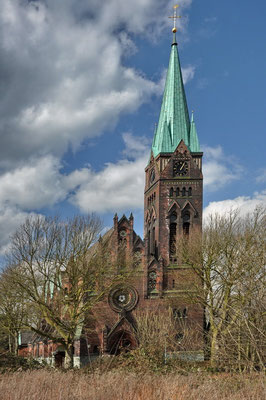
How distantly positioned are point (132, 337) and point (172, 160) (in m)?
19.2

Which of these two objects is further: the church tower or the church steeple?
the church steeple

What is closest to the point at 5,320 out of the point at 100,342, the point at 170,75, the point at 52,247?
the point at 52,247

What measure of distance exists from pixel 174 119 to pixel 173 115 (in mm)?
519

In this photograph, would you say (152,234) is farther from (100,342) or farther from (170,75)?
(170,75)

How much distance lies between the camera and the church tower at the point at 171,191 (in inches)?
1693

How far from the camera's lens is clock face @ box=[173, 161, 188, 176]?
46.2 meters

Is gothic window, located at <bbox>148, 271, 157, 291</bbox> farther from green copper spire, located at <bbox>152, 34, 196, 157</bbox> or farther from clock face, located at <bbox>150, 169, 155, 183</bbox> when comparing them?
green copper spire, located at <bbox>152, 34, 196, 157</bbox>

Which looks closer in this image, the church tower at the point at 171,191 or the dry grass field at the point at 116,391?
the dry grass field at the point at 116,391

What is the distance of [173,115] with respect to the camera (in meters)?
49.1

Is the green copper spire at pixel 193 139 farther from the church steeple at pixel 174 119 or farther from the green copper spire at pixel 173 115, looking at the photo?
the green copper spire at pixel 173 115

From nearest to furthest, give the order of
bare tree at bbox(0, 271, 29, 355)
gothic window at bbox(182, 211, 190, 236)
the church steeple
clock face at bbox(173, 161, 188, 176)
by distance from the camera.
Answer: bare tree at bbox(0, 271, 29, 355), gothic window at bbox(182, 211, 190, 236), clock face at bbox(173, 161, 188, 176), the church steeple

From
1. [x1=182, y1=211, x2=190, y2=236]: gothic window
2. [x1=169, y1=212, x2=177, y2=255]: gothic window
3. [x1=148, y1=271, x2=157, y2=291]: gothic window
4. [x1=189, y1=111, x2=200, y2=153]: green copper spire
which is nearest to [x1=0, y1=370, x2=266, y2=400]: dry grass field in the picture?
[x1=148, y1=271, x2=157, y2=291]: gothic window

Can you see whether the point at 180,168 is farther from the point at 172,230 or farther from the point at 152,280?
the point at 152,280

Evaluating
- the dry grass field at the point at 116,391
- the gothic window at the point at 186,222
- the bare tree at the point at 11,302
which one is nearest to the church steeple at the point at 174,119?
the gothic window at the point at 186,222
